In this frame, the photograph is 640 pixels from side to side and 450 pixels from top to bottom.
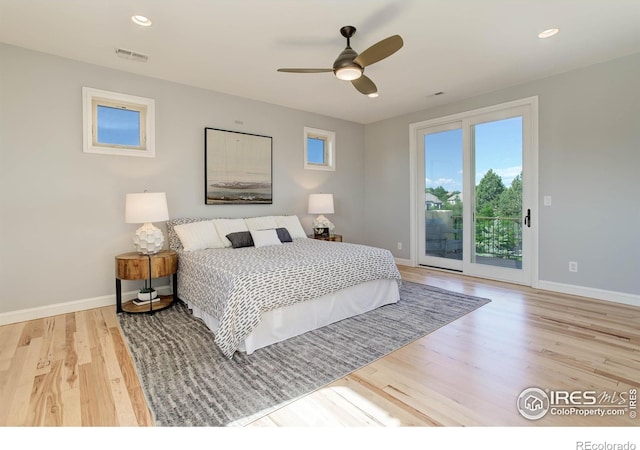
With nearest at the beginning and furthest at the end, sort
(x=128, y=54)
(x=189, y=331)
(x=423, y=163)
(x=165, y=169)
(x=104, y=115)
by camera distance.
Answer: (x=189, y=331) < (x=128, y=54) < (x=104, y=115) < (x=165, y=169) < (x=423, y=163)

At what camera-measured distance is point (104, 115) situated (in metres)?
3.59

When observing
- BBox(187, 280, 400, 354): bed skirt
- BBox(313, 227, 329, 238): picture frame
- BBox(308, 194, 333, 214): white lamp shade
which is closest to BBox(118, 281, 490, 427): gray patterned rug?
BBox(187, 280, 400, 354): bed skirt

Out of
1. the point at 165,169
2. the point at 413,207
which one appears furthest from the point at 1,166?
the point at 413,207

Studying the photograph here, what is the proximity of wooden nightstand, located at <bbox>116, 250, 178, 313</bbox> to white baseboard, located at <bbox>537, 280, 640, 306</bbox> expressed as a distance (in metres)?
4.65

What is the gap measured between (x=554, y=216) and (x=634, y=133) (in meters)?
1.16

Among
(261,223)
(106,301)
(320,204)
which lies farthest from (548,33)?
(106,301)

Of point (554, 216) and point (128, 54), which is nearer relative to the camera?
point (128, 54)

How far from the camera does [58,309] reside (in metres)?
3.32

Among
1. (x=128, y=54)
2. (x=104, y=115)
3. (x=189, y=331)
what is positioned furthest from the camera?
(x=104, y=115)

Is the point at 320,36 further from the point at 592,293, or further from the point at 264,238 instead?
the point at 592,293

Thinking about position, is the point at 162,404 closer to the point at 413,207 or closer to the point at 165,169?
the point at 165,169

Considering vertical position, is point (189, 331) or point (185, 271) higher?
point (185, 271)

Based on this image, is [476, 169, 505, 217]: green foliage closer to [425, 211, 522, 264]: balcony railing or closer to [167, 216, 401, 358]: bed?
[425, 211, 522, 264]: balcony railing

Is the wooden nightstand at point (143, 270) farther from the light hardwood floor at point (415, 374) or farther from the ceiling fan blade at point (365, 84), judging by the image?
the ceiling fan blade at point (365, 84)
